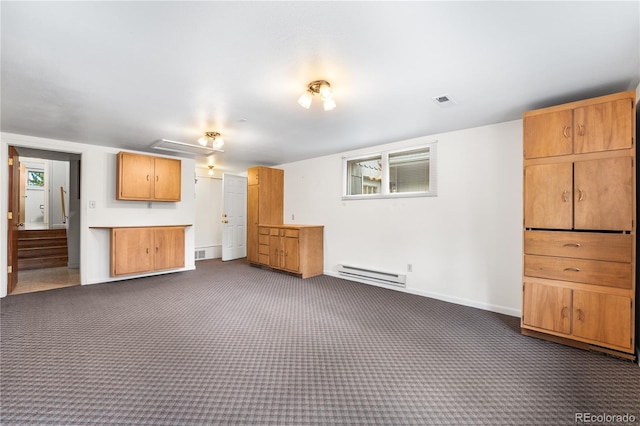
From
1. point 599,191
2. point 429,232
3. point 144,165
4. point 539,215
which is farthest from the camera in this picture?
point 144,165

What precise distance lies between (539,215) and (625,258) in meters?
0.68

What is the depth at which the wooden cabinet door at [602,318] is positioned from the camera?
2.33 m

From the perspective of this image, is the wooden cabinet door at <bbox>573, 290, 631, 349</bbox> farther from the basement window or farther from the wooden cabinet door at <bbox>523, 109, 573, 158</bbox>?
the basement window

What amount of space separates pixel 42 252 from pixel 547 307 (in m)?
9.10

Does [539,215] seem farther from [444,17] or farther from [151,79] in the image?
[151,79]

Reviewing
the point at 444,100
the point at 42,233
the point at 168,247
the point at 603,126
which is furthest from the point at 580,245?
the point at 42,233

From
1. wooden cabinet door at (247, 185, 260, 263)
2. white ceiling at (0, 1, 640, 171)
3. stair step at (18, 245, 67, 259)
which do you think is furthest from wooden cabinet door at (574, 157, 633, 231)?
stair step at (18, 245, 67, 259)

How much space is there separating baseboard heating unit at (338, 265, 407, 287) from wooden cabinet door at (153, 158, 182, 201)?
139 inches

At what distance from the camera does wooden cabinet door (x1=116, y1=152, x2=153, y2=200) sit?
4727mm

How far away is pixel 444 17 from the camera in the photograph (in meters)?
1.65

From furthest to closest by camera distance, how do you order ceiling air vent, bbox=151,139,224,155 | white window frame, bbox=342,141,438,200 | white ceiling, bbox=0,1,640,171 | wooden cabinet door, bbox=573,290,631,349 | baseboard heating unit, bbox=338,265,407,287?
ceiling air vent, bbox=151,139,224,155 < baseboard heating unit, bbox=338,265,407,287 < white window frame, bbox=342,141,438,200 < wooden cabinet door, bbox=573,290,631,349 < white ceiling, bbox=0,1,640,171

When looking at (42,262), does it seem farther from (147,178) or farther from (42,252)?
(147,178)

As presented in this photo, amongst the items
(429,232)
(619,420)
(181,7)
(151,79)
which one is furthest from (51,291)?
(619,420)

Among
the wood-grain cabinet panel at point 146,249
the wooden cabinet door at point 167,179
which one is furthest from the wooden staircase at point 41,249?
the wooden cabinet door at point 167,179
